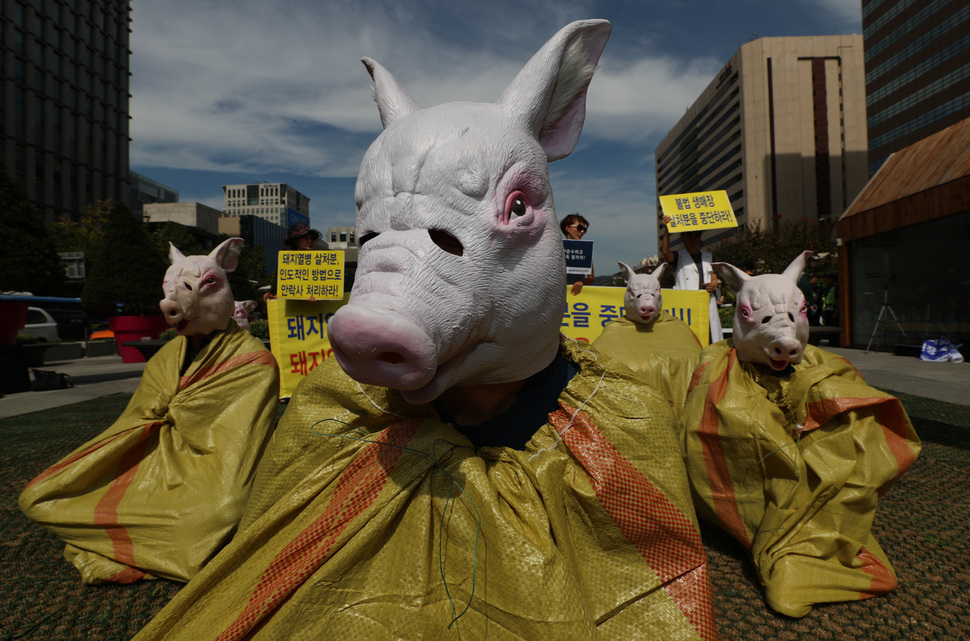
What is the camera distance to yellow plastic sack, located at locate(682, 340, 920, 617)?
7.18 ft

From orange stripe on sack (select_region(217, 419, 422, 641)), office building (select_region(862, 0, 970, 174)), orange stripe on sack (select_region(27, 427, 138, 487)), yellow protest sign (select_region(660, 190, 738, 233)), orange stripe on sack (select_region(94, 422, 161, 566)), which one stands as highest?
office building (select_region(862, 0, 970, 174))

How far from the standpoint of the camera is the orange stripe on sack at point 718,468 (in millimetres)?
2381

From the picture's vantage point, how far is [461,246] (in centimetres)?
111

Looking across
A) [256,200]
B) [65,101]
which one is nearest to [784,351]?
[65,101]

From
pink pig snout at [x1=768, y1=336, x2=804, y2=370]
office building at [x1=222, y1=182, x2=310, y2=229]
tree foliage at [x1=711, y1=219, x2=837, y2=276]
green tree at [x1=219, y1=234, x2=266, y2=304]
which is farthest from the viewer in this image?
office building at [x1=222, y1=182, x2=310, y2=229]

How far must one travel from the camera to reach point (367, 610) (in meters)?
1.06

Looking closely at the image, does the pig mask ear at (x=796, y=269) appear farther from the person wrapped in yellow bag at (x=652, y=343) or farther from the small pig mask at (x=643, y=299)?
the small pig mask at (x=643, y=299)

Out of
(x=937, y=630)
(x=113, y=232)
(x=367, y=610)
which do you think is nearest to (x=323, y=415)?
(x=367, y=610)

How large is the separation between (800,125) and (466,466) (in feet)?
249

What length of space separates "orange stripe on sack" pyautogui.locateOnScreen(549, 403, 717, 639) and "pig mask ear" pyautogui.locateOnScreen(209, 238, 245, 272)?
2.49 m

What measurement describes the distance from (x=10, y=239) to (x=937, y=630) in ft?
63.7

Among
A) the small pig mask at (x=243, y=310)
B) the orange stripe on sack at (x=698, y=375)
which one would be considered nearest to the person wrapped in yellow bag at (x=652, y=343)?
the orange stripe on sack at (x=698, y=375)

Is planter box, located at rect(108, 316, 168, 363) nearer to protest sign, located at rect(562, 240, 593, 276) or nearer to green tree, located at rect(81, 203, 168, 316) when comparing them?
green tree, located at rect(81, 203, 168, 316)

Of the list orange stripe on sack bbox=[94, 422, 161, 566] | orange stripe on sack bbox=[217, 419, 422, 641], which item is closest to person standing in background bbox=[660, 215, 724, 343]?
orange stripe on sack bbox=[217, 419, 422, 641]
